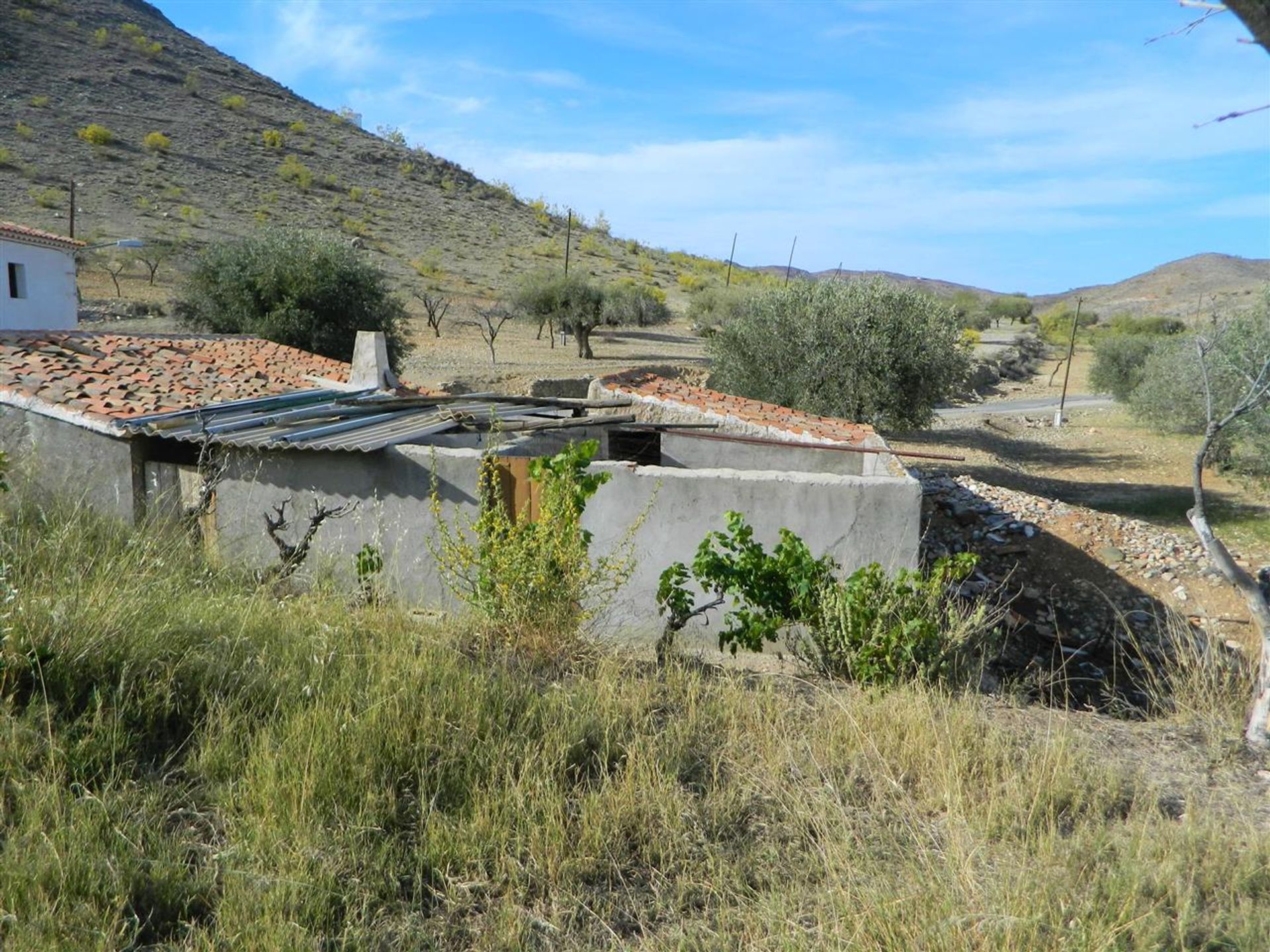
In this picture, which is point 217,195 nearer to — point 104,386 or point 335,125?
point 335,125

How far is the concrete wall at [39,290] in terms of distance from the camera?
21031 millimetres

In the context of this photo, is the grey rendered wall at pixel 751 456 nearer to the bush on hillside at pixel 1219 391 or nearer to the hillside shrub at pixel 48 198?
the bush on hillside at pixel 1219 391

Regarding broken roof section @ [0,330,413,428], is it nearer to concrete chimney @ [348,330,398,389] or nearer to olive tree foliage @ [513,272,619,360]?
concrete chimney @ [348,330,398,389]

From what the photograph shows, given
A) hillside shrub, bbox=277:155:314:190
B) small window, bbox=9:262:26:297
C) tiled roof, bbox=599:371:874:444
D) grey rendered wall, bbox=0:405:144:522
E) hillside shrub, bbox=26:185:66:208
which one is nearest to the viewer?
grey rendered wall, bbox=0:405:144:522

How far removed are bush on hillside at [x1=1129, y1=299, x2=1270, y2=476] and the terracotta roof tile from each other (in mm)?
12789

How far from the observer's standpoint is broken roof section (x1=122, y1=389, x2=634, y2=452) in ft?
29.5

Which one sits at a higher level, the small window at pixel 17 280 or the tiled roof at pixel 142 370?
the small window at pixel 17 280

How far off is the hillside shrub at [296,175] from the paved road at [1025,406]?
125 ft

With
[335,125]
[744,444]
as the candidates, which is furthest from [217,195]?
[744,444]

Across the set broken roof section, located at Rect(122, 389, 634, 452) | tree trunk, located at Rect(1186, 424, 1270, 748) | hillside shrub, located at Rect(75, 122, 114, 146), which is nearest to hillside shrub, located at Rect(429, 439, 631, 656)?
tree trunk, located at Rect(1186, 424, 1270, 748)

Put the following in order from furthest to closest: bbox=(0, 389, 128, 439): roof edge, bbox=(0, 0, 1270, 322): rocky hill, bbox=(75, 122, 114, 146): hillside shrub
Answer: bbox=(75, 122, 114, 146): hillside shrub < bbox=(0, 0, 1270, 322): rocky hill < bbox=(0, 389, 128, 439): roof edge

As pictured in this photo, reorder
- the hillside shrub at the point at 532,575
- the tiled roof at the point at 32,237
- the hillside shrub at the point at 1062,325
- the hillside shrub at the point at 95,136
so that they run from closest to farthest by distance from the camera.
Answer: the hillside shrub at the point at 532,575
the tiled roof at the point at 32,237
the hillside shrub at the point at 95,136
the hillside shrub at the point at 1062,325

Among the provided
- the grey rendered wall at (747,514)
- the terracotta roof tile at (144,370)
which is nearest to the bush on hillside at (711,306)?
the terracotta roof tile at (144,370)

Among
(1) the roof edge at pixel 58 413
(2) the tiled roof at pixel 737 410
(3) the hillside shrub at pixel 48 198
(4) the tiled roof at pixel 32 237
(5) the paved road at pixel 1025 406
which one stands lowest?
(5) the paved road at pixel 1025 406
